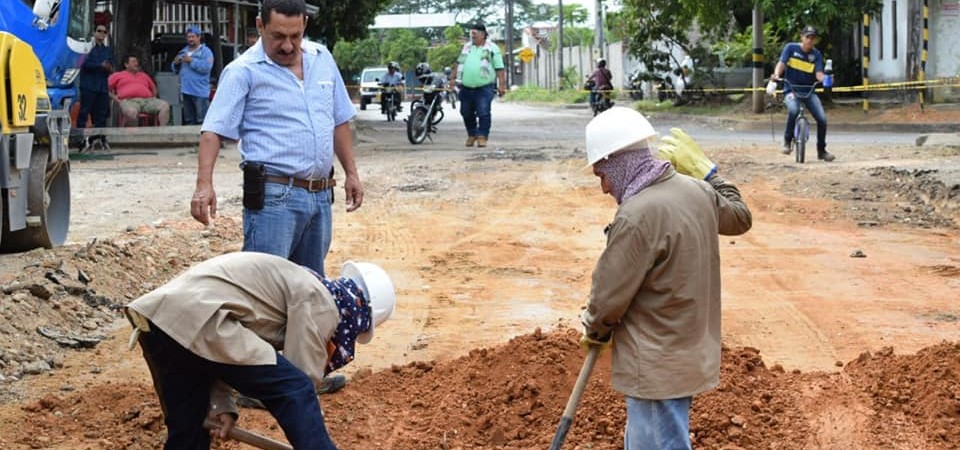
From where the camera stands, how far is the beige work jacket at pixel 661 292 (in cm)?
437

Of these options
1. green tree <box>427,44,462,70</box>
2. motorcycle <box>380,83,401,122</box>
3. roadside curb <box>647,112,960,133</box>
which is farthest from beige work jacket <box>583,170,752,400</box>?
green tree <box>427,44,462,70</box>

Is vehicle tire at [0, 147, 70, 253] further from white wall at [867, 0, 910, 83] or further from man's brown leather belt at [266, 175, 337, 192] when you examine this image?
white wall at [867, 0, 910, 83]

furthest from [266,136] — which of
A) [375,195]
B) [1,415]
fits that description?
[375,195]

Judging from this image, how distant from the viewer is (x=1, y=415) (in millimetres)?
6320

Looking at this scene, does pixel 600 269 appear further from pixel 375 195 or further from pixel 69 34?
pixel 69 34

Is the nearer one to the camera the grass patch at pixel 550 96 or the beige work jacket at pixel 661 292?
the beige work jacket at pixel 661 292

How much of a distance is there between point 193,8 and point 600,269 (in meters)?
27.3

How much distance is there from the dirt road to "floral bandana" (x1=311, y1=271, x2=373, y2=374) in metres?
1.35

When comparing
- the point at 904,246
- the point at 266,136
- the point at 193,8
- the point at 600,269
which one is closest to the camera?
the point at 600,269

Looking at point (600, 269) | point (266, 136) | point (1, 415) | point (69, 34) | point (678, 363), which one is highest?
point (69, 34)

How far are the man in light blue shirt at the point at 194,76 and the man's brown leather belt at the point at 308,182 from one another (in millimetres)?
15549

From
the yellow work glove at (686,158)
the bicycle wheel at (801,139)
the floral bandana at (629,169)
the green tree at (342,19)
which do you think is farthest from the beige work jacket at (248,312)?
the green tree at (342,19)

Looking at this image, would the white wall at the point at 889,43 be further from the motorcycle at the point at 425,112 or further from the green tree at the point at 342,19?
the motorcycle at the point at 425,112

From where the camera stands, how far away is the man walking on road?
6090 millimetres
